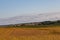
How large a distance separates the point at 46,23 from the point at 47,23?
0.45 m

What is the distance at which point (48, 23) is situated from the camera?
3888 cm
